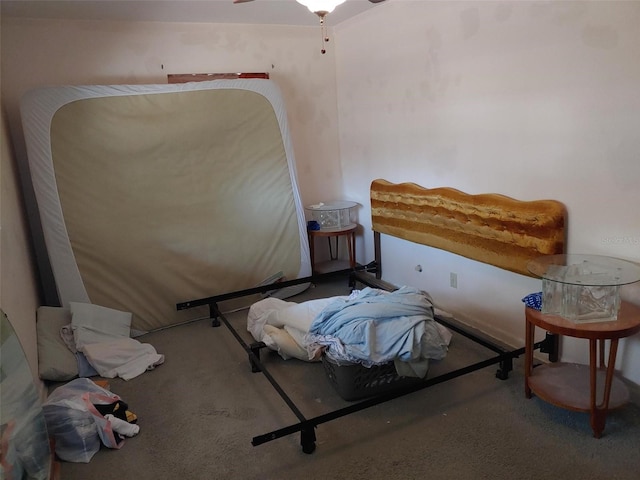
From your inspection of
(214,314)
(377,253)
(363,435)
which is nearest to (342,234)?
(377,253)

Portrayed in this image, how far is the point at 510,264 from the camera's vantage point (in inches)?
112

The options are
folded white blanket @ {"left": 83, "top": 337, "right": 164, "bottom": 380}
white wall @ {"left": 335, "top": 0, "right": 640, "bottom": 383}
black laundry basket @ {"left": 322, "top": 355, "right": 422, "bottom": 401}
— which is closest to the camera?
white wall @ {"left": 335, "top": 0, "right": 640, "bottom": 383}

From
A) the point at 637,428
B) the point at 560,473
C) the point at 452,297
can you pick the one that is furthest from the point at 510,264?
the point at 560,473

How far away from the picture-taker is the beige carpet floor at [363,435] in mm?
2047

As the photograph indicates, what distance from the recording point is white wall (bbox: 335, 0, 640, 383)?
89.4 inches

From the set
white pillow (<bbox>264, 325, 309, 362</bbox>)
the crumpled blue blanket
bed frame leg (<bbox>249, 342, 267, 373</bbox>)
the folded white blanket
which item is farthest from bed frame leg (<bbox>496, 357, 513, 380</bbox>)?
the folded white blanket

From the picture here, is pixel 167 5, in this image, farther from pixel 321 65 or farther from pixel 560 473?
pixel 560 473

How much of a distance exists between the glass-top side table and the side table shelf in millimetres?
53

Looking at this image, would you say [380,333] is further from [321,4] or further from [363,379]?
[321,4]

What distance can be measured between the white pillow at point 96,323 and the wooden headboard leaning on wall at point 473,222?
2244mm

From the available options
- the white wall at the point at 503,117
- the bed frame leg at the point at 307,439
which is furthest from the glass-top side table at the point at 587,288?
the bed frame leg at the point at 307,439

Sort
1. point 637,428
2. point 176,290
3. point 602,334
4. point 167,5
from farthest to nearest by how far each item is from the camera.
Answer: point 176,290
point 167,5
point 637,428
point 602,334

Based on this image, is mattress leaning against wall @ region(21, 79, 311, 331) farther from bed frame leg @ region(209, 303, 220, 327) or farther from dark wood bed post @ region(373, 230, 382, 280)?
dark wood bed post @ region(373, 230, 382, 280)

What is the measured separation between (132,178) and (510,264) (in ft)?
9.11
